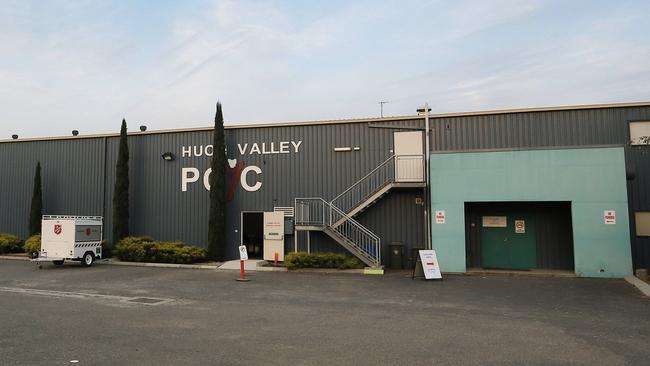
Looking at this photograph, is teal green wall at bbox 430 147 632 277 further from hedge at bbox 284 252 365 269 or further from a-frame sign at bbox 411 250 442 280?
hedge at bbox 284 252 365 269

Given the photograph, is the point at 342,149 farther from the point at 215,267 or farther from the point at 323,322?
the point at 323,322

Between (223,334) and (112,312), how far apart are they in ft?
11.3

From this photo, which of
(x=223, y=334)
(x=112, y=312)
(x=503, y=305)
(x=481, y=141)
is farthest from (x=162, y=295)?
(x=481, y=141)

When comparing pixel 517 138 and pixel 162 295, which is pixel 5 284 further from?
pixel 517 138

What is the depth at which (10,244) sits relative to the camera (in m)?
24.2

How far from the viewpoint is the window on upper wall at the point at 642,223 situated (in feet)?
58.0

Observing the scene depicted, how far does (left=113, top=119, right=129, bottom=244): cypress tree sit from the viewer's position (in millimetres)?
22938

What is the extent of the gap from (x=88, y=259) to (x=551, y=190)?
19.1 meters

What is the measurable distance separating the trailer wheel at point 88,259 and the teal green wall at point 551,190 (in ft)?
48.0

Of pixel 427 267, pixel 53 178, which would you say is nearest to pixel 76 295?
pixel 427 267

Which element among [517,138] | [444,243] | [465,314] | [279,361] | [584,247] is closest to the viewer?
[279,361]

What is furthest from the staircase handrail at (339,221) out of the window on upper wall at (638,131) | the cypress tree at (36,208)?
the cypress tree at (36,208)

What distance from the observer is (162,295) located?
40.7 ft

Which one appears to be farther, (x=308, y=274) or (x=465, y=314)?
(x=308, y=274)
